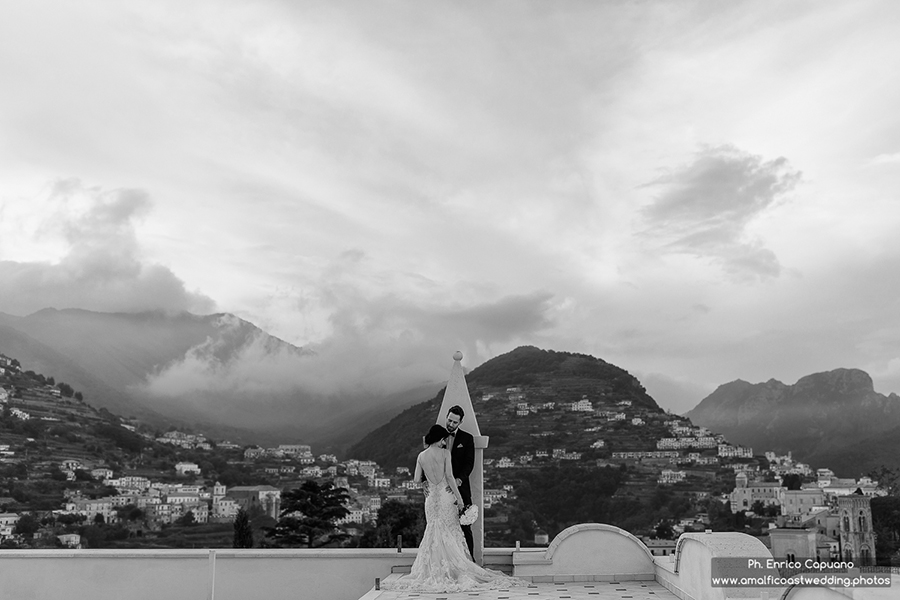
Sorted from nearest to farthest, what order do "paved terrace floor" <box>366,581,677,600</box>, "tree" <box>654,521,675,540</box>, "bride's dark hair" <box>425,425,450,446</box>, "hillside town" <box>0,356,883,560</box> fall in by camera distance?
"paved terrace floor" <box>366,581,677,600</box>
"bride's dark hair" <box>425,425,450,446</box>
"hillside town" <box>0,356,883,560</box>
"tree" <box>654,521,675,540</box>

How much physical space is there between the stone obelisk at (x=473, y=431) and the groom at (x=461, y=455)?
8cm

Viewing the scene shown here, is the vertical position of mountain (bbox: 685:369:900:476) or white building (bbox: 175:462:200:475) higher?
mountain (bbox: 685:369:900:476)

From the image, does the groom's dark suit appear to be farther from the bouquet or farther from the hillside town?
the hillside town

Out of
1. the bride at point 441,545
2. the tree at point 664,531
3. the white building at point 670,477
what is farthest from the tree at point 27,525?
the white building at point 670,477

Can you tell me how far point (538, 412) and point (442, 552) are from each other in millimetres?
73022

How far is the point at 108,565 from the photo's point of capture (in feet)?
26.8

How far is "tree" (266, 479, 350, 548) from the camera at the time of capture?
31.0m

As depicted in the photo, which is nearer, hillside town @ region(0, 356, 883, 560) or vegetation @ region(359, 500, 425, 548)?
vegetation @ region(359, 500, 425, 548)

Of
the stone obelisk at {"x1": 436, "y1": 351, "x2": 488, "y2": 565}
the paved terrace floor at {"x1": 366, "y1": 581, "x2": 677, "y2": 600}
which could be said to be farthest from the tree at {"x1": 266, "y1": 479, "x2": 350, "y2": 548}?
the paved terrace floor at {"x1": 366, "y1": 581, "x2": 677, "y2": 600}

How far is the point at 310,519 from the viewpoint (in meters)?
31.6

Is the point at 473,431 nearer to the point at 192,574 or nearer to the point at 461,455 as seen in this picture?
the point at 461,455

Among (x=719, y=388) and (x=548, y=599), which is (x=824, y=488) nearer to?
(x=719, y=388)

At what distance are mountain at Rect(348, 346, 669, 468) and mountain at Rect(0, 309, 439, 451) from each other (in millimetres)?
Result: 7692

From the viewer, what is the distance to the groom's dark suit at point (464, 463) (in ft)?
25.8
